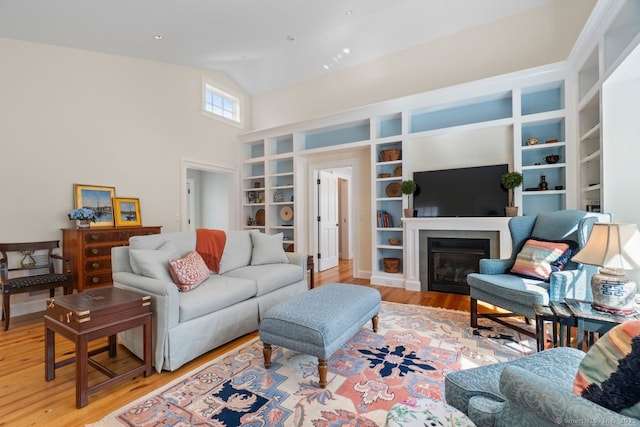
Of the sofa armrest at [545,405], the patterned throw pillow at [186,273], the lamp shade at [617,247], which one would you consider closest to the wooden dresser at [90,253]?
the patterned throw pillow at [186,273]

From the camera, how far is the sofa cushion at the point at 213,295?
229 centimetres

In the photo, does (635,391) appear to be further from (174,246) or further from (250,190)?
(250,190)

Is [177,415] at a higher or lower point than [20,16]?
lower

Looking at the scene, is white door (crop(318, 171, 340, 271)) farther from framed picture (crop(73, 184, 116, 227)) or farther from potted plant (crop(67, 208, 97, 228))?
potted plant (crop(67, 208, 97, 228))

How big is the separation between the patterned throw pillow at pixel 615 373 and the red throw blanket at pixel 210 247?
3066mm

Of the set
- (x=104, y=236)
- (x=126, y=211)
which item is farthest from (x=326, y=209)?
(x=104, y=236)

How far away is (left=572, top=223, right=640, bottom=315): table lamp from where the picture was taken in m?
1.77

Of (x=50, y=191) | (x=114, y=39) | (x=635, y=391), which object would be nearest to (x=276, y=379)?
(x=635, y=391)

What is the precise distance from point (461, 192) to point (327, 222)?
111 inches

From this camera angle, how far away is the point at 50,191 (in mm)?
3709

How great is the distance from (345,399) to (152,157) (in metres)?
4.62

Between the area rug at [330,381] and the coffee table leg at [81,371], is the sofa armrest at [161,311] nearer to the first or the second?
the area rug at [330,381]

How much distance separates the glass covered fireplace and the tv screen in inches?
15.8

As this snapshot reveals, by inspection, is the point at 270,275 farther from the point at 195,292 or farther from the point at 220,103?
the point at 220,103
